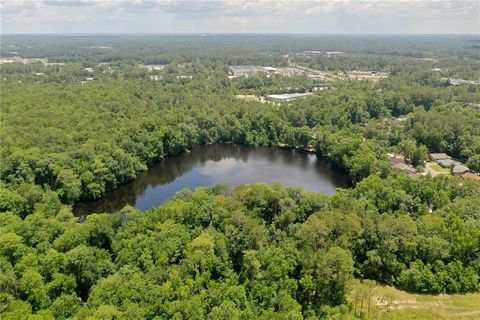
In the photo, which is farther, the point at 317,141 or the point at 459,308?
the point at 317,141

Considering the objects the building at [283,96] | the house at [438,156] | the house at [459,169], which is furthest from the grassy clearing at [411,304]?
the building at [283,96]

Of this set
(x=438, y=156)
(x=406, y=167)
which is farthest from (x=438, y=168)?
(x=406, y=167)

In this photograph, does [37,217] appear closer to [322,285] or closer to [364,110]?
[322,285]

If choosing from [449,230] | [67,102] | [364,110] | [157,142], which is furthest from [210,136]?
[449,230]

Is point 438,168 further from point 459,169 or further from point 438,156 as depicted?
point 438,156

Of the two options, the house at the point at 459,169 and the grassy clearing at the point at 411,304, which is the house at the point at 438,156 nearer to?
the house at the point at 459,169

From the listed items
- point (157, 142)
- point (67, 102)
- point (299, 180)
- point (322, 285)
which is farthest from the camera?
point (67, 102)
